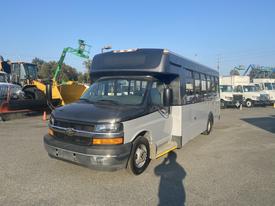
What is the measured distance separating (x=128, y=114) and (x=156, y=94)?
4.53 feet

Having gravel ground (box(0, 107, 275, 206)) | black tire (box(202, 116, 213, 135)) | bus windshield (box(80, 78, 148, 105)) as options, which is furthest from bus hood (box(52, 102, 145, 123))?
black tire (box(202, 116, 213, 135))

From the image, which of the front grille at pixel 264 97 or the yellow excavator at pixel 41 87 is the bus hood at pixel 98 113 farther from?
the front grille at pixel 264 97

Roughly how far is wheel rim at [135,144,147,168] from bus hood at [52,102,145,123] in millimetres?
771

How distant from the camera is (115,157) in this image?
494 cm

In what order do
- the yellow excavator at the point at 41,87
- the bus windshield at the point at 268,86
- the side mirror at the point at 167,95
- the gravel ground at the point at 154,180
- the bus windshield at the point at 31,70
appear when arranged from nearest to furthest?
1. the gravel ground at the point at 154,180
2. the side mirror at the point at 167,95
3. the yellow excavator at the point at 41,87
4. the bus windshield at the point at 31,70
5. the bus windshield at the point at 268,86

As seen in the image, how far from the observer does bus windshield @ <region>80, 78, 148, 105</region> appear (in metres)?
5.86

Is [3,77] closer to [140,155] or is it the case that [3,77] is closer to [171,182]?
[140,155]

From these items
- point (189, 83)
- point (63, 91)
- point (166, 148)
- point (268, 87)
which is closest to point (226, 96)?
point (268, 87)

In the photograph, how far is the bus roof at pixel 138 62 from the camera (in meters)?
6.24

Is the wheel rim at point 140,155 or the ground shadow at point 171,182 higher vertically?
the wheel rim at point 140,155

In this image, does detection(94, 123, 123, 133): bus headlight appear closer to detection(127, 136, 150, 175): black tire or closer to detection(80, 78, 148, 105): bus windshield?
detection(127, 136, 150, 175): black tire

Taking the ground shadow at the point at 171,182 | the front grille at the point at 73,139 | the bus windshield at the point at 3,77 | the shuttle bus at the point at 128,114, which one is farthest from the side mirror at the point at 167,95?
the bus windshield at the point at 3,77

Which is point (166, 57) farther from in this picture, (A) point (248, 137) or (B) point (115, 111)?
(A) point (248, 137)

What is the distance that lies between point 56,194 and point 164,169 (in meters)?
2.56
